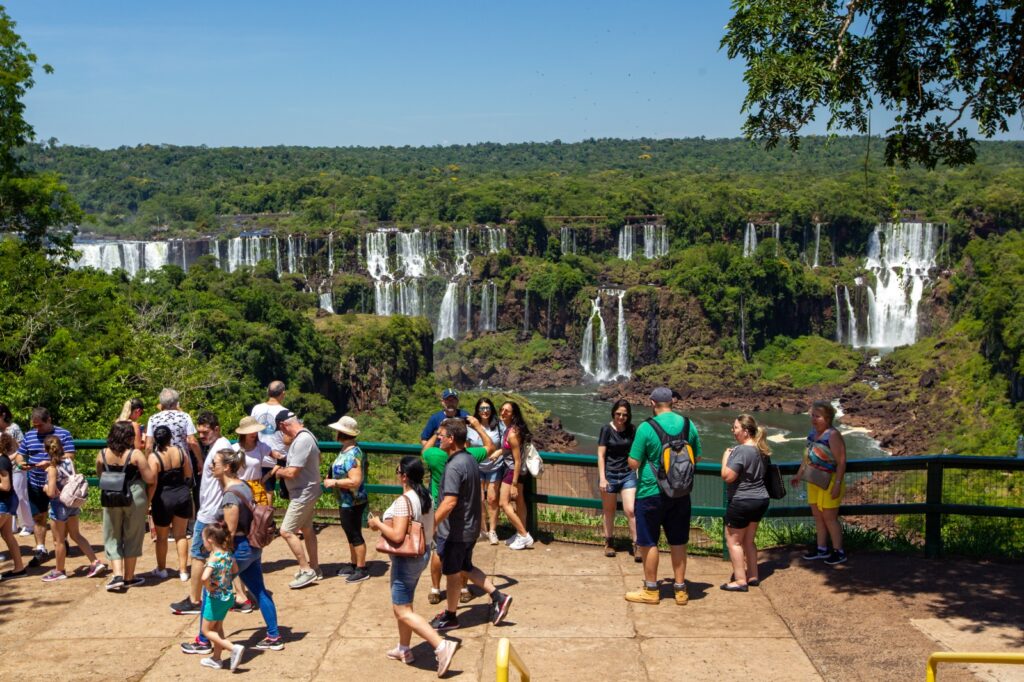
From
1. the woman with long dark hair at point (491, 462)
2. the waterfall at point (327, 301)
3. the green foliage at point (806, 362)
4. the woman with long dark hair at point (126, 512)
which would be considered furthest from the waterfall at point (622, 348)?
the woman with long dark hair at point (126, 512)

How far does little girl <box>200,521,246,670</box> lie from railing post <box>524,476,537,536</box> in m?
3.22

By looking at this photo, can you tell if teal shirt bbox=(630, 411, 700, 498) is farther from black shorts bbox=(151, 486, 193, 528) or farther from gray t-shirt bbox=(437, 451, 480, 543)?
black shorts bbox=(151, 486, 193, 528)

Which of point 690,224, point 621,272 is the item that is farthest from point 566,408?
point 690,224

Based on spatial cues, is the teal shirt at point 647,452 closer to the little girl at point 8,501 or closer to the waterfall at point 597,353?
the little girl at point 8,501

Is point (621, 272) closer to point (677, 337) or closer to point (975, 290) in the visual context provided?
point (677, 337)

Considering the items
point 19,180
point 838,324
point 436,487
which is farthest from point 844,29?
point 838,324

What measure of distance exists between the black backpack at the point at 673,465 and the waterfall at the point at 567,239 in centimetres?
9246

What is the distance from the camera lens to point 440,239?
9444cm

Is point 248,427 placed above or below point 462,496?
above

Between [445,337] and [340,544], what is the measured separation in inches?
3278

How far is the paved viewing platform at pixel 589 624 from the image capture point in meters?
7.38

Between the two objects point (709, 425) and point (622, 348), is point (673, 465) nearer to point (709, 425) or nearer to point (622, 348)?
point (709, 425)

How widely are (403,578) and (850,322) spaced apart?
88171 mm

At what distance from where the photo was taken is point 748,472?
28.1 feet
